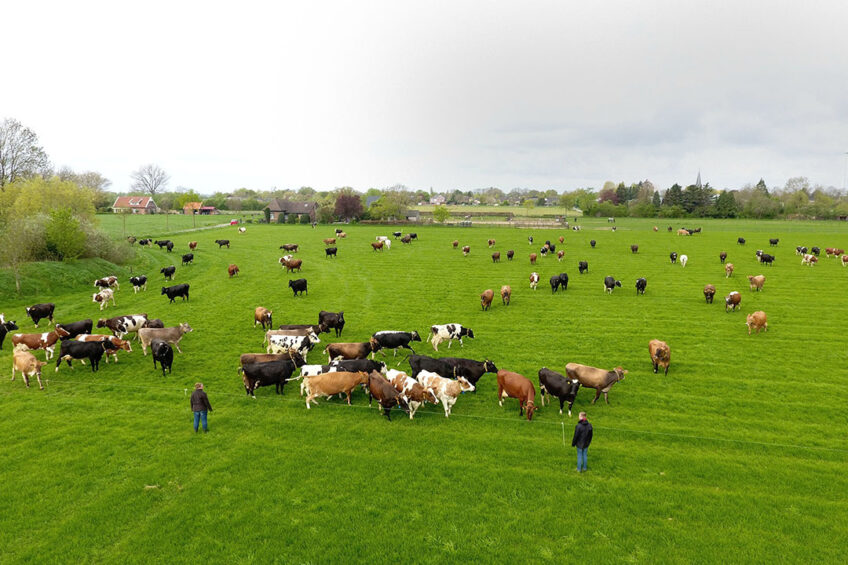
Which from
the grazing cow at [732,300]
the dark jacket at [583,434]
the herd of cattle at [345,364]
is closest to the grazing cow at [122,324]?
the herd of cattle at [345,364]

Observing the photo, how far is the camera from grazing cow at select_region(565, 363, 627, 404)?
13883 millimetres

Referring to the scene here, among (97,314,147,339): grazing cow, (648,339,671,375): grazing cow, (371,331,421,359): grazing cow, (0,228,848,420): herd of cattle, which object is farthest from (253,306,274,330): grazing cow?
(648,339,671,375): grazing cow

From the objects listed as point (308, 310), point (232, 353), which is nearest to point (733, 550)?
point (232, 353)

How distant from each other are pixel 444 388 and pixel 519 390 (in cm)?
241

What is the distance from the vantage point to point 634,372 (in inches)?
647

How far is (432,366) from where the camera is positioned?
1521 centimetres

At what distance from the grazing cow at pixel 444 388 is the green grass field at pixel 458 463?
489 millimetres

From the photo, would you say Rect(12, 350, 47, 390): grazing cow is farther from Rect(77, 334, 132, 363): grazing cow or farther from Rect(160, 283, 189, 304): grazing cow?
Rect(160, 283, 189, 304): grazing cow

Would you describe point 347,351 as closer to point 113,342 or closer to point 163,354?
point 163,354

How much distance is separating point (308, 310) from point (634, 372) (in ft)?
58.2

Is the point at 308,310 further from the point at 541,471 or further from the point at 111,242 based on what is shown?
the point at 111,242

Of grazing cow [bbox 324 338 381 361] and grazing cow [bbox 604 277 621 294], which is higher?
grazing cow [bbox 604 277 621 294]

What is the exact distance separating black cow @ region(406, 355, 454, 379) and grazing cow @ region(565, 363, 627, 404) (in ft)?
13.9

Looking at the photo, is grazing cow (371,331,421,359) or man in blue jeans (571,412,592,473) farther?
grazing cow (371,331,421,359)
